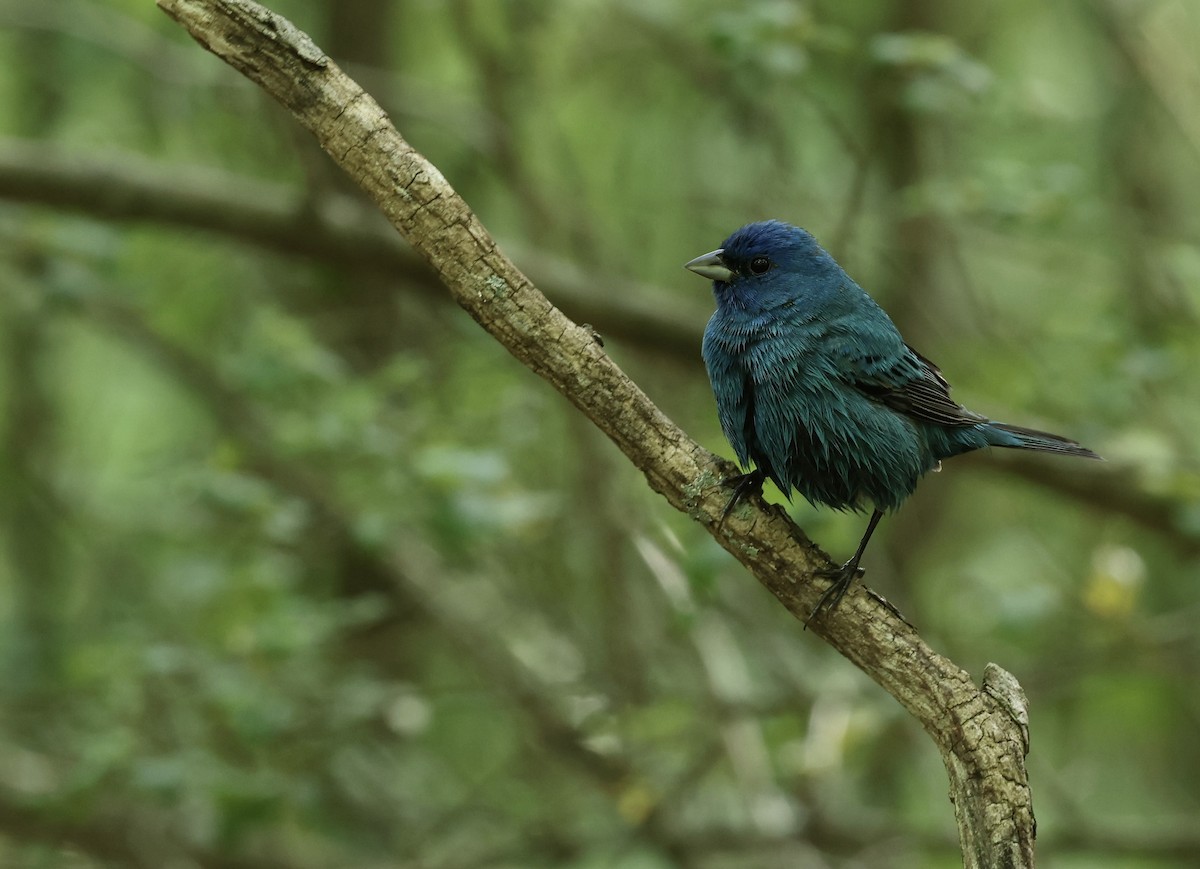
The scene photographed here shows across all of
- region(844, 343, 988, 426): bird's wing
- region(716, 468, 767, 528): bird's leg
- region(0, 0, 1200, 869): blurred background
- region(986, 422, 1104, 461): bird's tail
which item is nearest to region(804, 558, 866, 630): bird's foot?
region(716, 468, 767, 528): bird's leg

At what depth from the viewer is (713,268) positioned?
15.2ft

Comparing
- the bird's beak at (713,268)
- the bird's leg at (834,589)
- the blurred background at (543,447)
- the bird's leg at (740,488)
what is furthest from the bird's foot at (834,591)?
the bird's beak at (713,268)

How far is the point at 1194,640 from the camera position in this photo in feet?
21.5

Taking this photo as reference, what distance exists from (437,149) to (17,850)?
4.69m

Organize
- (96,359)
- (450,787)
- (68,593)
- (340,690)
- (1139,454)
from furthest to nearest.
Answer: (96,359) → (68,593) → (450,787) → (340,690) → (1139,454)

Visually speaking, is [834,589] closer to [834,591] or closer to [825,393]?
[834,591]

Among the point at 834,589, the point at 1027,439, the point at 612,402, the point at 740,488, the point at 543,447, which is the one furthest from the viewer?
the point at 543,447

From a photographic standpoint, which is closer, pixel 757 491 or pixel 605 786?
pixel 757 491

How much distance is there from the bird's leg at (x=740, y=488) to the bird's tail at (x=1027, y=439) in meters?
1.33

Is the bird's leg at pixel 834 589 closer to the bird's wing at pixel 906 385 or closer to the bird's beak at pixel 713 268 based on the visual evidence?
the bird's wing at pixel 906 385

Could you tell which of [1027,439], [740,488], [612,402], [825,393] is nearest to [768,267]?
[825,393]

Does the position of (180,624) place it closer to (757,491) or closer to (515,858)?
(515,858)

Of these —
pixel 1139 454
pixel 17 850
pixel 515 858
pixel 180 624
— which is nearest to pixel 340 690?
pixel 515 858

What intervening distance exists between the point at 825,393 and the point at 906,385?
14.8 inches
